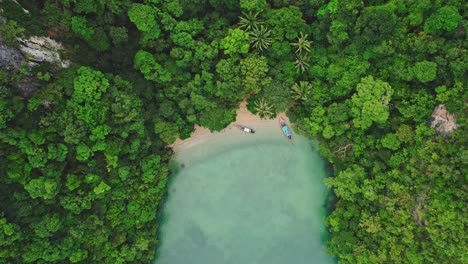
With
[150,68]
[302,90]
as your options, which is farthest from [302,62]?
[150,68]

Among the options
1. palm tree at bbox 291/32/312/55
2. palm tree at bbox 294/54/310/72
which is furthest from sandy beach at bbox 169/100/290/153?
palm tree at bbox 291/32/312/55

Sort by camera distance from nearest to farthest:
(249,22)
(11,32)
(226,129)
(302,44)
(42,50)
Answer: (11,32) < (42,50) < (249,22) < (302,44) < (226,129)

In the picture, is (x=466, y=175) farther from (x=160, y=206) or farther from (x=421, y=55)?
Result: (x=160, y=206)

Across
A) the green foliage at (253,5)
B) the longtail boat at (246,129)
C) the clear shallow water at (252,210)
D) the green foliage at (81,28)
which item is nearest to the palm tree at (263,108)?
the longtail boat at (246,129)

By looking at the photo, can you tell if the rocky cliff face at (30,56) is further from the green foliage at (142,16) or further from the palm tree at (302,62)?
the palm tree at (302,62)

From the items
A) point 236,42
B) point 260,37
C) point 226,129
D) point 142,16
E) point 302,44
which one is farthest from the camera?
point 226,129

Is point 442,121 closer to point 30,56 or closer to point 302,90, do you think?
point 302,90
